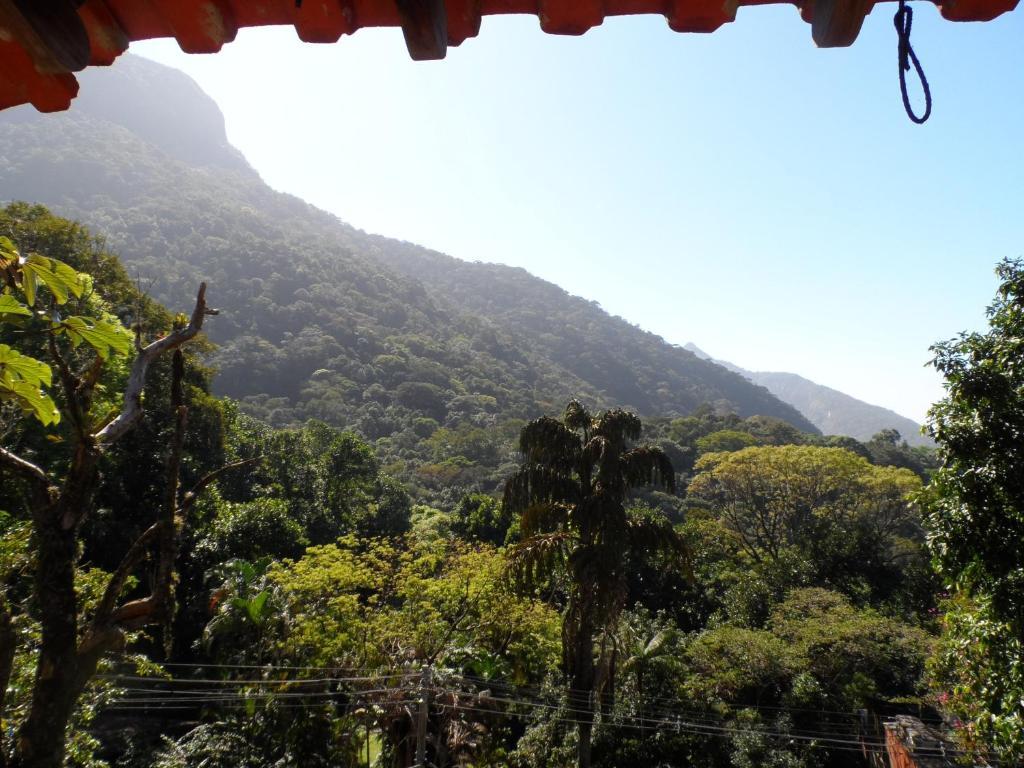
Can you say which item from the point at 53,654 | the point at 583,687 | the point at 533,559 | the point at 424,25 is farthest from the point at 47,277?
the point at 583,687

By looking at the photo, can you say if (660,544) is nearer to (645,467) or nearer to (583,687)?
(645,467)

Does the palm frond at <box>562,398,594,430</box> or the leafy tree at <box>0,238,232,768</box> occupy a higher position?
the palm frond at <box>562,398,594,430</box>

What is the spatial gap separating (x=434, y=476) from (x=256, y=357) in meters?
28.9

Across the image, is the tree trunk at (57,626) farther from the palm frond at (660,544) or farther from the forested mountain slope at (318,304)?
the forested mountain slope at (318,304)

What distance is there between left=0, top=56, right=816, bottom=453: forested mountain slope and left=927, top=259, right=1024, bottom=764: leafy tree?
50030 millimetres

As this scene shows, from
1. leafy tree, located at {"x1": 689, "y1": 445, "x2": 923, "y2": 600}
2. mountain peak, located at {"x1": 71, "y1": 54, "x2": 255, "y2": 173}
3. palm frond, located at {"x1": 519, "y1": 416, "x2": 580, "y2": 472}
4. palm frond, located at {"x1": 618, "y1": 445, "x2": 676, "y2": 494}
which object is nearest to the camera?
palm frond, located at {"x1": 618, "y1": 445, "x2": 676, "y2": 494}

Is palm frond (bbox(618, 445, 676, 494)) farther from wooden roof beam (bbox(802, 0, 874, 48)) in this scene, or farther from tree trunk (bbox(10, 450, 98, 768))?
wooden roof beam (bbox(802, 0, 874, 48))

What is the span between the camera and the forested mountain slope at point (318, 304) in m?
60.8

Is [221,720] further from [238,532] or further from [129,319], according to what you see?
[129,319]

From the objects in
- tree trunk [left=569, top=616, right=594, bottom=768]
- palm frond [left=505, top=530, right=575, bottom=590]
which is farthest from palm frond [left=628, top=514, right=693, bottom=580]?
tree trunk [left=569, top=616, right=594, bottom=768]

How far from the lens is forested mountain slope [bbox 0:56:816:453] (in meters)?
60.8

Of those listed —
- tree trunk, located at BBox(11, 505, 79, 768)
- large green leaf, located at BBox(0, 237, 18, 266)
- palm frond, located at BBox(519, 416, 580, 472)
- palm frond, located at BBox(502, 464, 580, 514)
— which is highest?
palm frond, located at BBox(519, 416, 580, 472)

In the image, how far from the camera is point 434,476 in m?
41.7

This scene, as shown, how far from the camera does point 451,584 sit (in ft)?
37.9
